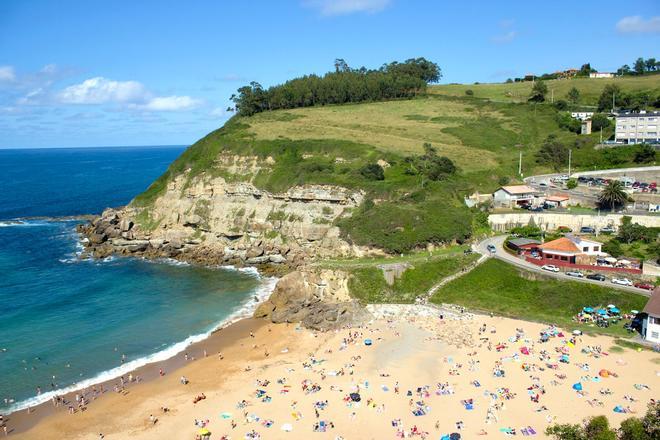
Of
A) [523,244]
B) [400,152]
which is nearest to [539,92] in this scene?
[400,152]

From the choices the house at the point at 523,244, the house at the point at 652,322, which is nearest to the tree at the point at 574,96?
the house at the point at 523,244

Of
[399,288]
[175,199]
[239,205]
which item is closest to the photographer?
[399,288]

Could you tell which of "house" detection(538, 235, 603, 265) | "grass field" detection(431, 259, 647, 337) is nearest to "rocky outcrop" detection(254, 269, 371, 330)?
"grass field" detection(431, 259, 647, 337)

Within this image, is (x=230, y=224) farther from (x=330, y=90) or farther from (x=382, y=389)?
(x=330, y=90)

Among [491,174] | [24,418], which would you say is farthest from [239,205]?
[24,418]

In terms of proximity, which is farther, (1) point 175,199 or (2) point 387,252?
(1) point 175,199

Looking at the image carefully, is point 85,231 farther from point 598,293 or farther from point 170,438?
point 598,293
